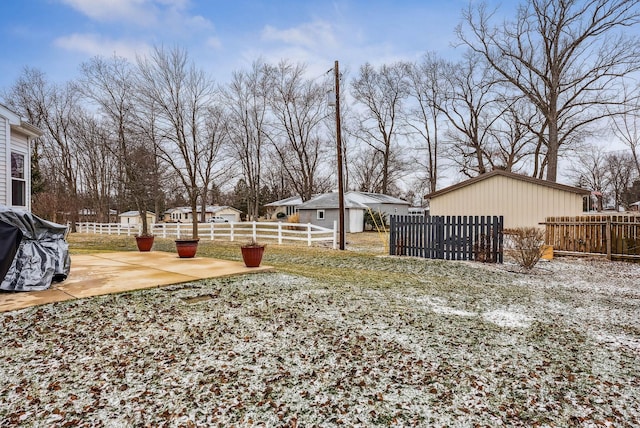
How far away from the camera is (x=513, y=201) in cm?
1326

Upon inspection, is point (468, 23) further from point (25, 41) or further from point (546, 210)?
point (25, 41)

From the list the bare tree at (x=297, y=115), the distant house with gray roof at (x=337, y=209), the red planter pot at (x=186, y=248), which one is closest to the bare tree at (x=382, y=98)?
the bare tree at (x=297, y=115)

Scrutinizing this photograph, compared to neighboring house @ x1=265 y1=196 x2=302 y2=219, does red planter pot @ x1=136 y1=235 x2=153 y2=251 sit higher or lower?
lower

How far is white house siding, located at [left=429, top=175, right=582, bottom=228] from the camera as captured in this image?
12391mm

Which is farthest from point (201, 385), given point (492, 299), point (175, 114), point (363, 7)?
point (175, 114)

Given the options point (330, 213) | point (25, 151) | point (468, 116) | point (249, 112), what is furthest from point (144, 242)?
point (468, 116)

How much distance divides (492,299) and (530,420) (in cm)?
350

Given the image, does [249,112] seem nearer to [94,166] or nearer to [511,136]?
[94,166]

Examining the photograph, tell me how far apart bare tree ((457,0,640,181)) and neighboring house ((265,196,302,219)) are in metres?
19.9

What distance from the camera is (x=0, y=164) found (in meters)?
9.38

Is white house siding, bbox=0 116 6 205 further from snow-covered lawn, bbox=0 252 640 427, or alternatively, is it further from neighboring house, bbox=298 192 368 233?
neighboring house, bbox=298 192 368 233

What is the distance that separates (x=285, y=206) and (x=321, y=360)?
3644 cm

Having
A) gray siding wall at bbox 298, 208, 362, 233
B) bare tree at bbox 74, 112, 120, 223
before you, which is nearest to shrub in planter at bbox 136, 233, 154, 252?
gray siding wall at bbox 298, 208, 362, 233

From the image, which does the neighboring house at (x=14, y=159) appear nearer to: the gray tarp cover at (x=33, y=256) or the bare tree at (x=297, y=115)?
the gray tarp cover at (x=33, y=256)
